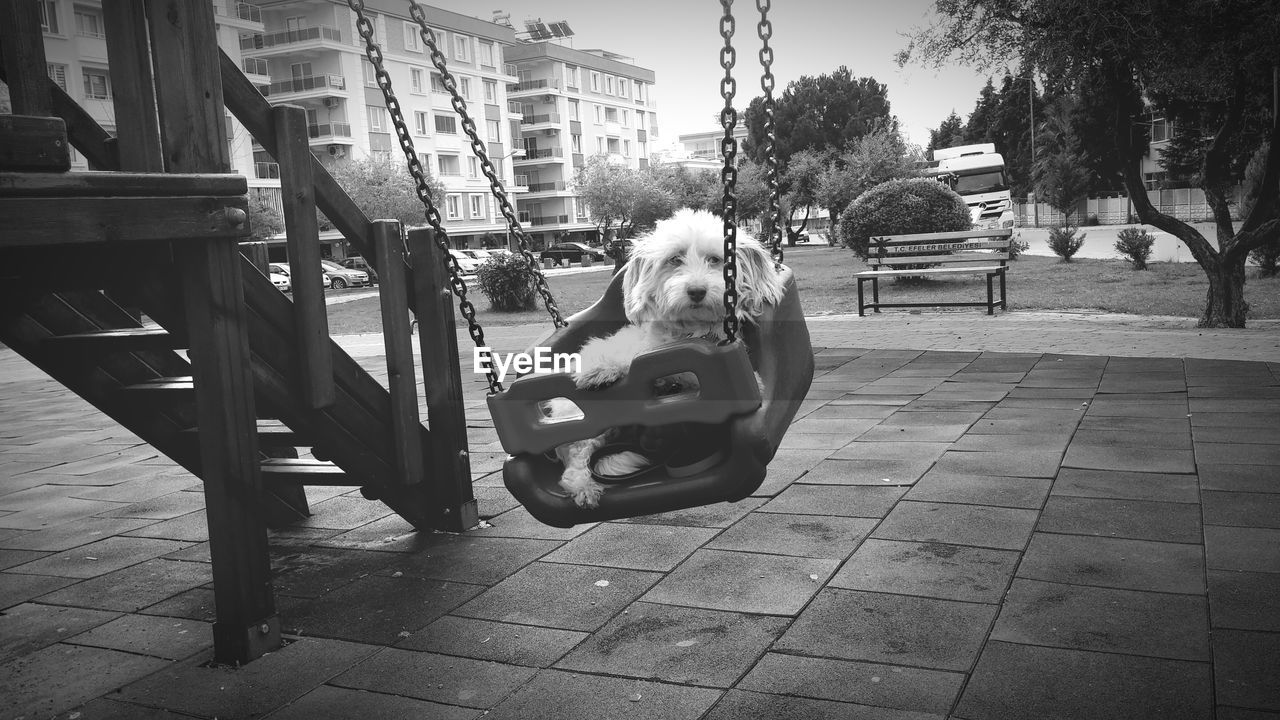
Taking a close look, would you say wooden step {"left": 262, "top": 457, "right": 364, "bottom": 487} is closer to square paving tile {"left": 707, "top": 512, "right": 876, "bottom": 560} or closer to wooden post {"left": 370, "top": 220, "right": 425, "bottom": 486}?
wooden post {"left": 370, "top": 220, "right": 425, "bottom": 486}

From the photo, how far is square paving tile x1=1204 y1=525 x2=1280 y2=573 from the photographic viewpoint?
364 cm

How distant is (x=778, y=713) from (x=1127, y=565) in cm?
182

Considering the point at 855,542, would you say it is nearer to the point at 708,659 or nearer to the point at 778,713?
the point at 708,659

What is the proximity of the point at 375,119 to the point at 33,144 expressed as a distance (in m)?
60.6

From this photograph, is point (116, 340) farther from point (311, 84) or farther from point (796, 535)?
point (311, 84)

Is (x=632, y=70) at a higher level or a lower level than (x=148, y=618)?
higher

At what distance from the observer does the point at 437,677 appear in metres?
3.13

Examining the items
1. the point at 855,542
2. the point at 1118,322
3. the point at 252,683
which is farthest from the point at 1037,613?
the point at 1118,322

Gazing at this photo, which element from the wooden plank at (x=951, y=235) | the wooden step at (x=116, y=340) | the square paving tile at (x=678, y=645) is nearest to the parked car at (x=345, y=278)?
the wooden plank at (x=951, y=235)

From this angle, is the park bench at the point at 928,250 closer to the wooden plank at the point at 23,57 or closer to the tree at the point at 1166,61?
the tree at the point at 1166,61

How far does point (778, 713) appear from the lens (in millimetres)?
2742

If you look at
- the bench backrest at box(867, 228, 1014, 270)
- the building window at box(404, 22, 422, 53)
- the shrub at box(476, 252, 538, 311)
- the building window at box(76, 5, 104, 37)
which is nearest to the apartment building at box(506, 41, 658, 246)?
the building window at box(404, 22, 422, 53)

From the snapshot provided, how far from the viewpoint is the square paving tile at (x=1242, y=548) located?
12.0 ft

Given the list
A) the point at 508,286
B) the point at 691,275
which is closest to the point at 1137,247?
the point at 508,286
